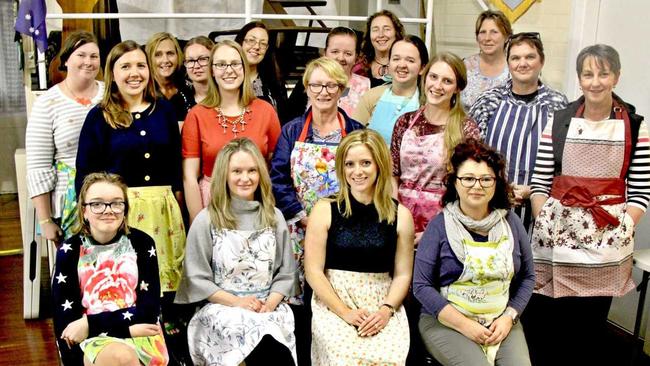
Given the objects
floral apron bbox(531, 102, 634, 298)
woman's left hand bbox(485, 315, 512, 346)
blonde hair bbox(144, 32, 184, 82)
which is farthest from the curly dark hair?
blonde hair bbox(144, 32, 184, 82)

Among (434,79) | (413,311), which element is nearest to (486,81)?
(434,79)

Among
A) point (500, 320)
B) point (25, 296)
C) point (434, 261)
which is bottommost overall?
point (25, 296)

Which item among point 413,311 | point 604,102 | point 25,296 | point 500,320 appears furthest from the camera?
point 25,296

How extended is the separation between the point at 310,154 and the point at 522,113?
89 centimetres

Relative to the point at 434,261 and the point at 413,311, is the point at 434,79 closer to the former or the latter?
the point at 434,261

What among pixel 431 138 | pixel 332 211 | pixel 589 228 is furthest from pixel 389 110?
pixel 589 228

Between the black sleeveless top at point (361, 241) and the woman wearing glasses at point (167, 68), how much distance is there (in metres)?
1.06

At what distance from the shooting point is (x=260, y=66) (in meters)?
3.59

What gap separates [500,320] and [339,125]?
102 centimetres

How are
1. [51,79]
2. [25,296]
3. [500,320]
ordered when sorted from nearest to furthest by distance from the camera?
[500,320], [25,296], [51,79]

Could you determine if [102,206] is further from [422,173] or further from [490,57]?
[490,57]

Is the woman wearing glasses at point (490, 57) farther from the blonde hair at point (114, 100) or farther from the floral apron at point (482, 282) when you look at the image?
the blonde hair at point (114, 100)

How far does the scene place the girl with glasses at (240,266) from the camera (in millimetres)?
2625

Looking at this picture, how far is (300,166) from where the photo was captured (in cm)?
295
